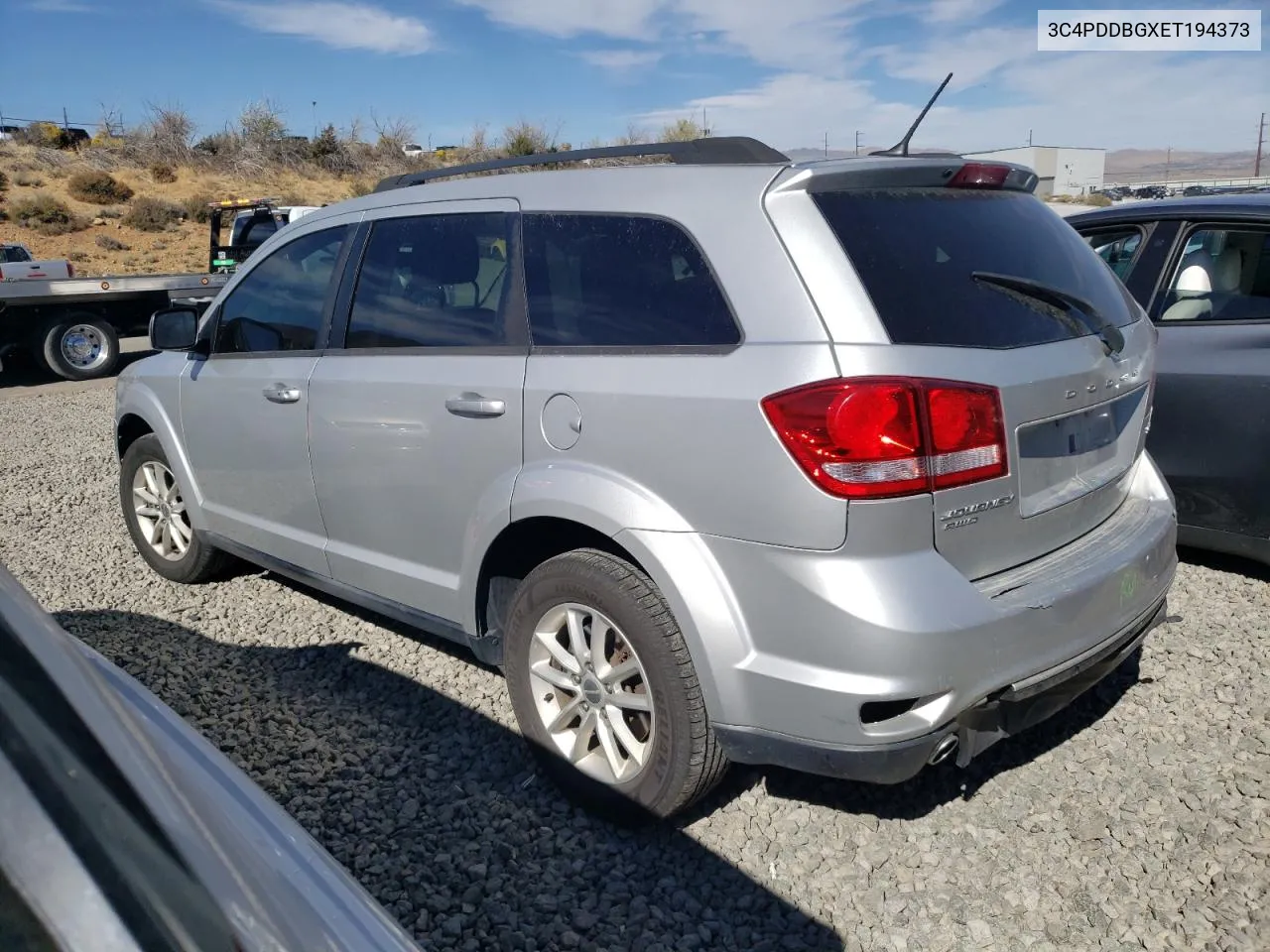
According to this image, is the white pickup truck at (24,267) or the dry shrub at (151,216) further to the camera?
the dry shrub at (151,216)

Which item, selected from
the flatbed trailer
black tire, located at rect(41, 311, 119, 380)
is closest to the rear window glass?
the flatbed trailer

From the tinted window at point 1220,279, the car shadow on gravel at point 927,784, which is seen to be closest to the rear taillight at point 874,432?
the car shadow on gravel at point 927,784

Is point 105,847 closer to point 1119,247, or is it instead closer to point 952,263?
point 952,263

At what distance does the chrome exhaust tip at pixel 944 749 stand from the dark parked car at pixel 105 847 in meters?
1.51

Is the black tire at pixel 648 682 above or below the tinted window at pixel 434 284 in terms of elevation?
below

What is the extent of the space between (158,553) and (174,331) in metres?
1.27

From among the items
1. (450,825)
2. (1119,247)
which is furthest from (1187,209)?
(450,825)

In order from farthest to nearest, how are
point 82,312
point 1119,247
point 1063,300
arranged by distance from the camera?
point 82,312, point 1119,247, point 1063,300

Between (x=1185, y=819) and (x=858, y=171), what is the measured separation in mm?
2038

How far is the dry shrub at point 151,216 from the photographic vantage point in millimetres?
34281

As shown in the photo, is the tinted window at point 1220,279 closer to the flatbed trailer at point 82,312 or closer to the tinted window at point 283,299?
the tinted window at point 283,299

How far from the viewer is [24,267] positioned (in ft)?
54.8

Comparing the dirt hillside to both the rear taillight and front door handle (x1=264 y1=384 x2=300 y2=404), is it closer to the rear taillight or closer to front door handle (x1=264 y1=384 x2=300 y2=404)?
front door handle (x1=264 y1=384 x2=300 y2=404)

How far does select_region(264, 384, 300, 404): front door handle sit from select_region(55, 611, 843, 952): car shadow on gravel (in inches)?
42.7
